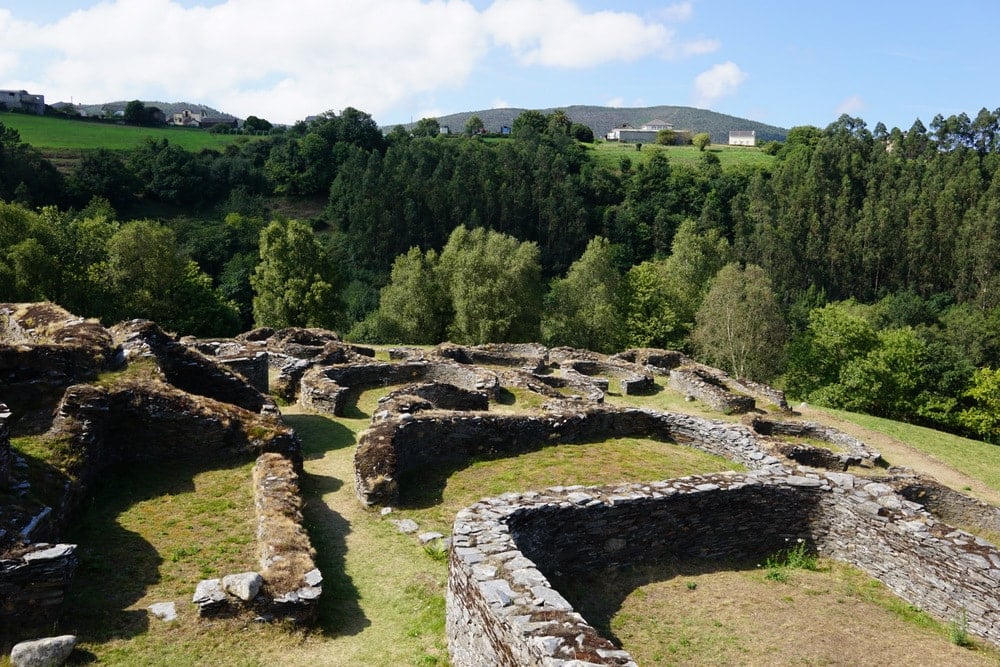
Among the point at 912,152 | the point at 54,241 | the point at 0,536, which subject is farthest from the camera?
the point at 912,152

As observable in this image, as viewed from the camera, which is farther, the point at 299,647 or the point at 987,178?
the point at 987,178

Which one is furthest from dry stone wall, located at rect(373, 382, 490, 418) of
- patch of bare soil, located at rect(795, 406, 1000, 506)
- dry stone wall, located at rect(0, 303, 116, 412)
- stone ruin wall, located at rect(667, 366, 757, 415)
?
patch of bare soil, located at rect(795, 406, 1000, 506)

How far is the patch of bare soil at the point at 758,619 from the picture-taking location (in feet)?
27.1

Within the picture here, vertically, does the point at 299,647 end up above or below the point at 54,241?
below

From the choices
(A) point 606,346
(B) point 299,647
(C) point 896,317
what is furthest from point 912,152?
(B) point 299,647

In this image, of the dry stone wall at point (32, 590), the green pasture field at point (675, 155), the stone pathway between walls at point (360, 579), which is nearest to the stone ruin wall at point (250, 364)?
the stone pathway between walls at point (360, 579)

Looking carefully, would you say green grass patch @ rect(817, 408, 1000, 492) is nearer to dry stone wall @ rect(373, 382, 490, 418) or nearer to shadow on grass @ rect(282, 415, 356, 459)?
dry stone wall @ rect(373, 382, 490, 418)

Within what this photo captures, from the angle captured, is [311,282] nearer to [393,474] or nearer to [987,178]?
[393,474]

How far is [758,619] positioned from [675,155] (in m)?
152

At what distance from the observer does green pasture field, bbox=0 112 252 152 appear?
324 ft

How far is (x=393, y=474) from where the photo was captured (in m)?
12.8

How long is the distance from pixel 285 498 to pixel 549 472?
18.2ft

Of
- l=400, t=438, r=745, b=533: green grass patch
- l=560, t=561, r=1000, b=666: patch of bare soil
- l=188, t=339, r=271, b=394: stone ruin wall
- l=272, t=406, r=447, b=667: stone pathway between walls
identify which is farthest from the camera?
l=188, t=339, r=271, b=394: stone ruin wall

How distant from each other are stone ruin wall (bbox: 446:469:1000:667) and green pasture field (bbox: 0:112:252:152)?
110404mm
